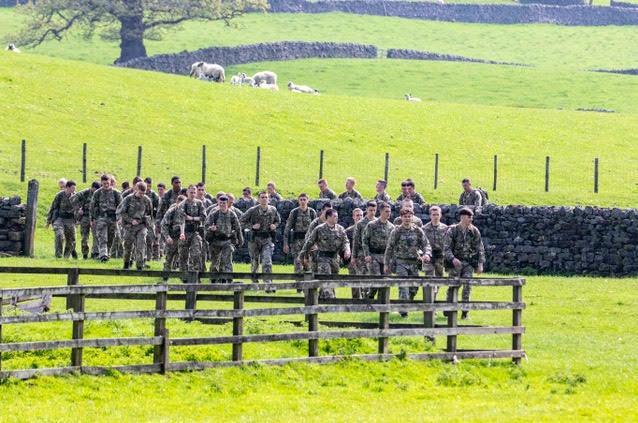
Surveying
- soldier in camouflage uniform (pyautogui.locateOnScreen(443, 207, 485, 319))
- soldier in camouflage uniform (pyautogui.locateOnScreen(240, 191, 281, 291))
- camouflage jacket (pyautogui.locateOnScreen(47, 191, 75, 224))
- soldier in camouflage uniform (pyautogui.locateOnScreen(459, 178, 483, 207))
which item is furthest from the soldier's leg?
soldier in camouflage uniform (pyautogui.locateOnScreen(443, 207, 485, 319))

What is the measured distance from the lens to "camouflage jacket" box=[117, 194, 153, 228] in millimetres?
33656

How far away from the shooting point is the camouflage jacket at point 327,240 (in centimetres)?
2855

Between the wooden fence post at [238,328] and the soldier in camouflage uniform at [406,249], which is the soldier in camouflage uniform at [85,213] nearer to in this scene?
the soldier in camouflage uniform at [406,249]

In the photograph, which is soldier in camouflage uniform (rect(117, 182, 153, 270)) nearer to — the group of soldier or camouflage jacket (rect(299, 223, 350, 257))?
the group of soldier

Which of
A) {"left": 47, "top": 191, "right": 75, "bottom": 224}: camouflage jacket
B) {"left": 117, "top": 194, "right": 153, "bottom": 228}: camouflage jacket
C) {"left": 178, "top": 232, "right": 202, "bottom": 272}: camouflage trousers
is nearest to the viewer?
{"left": 178, "top": 232, "right": 202, "bottom": 272}: camouflage trousers

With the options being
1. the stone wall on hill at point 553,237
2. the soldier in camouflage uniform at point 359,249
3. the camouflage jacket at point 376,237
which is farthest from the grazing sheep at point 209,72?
the camouflage jacket at point 376,237

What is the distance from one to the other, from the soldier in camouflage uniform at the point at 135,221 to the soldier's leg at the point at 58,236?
9.08ft

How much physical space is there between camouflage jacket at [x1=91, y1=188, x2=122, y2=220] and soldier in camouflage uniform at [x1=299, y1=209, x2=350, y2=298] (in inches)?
327

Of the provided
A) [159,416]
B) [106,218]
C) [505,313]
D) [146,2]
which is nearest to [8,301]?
[159,416]

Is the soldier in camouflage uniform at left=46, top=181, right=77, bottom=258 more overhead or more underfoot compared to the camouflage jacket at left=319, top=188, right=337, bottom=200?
more underfoot

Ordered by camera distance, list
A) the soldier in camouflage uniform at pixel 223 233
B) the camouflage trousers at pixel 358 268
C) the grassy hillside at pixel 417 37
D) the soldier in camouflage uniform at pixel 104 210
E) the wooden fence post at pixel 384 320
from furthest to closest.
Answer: the grassy hillside at pixel 417 37 → the soldier in camouflage uniform at pixel 104 210 → the soldier in camouflage uniform at pixel 223 233 → the camouflage trousers at pixel 358 268 → the wooden fence post at pixel 384 320

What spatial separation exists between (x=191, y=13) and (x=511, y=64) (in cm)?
2337

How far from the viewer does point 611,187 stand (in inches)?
2105

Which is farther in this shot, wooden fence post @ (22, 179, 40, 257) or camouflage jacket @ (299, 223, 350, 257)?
wooden fence post @ (22, 179, 40, 257)
